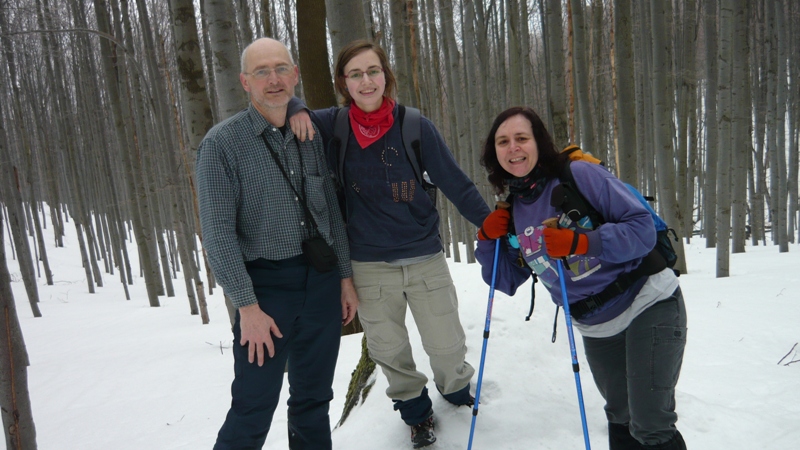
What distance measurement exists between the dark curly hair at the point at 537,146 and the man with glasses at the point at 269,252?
85cm

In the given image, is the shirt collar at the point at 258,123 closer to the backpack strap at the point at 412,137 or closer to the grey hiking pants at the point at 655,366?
the backpack strap at the point at 412,137

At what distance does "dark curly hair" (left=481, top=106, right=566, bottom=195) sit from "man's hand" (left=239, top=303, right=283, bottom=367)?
1271mm

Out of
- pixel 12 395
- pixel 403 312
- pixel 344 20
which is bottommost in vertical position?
pixel 12 395

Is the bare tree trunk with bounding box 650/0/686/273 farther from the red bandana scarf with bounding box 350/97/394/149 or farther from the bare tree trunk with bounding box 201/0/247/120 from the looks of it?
the red bandana scarf with bounding box 350/97/394/149

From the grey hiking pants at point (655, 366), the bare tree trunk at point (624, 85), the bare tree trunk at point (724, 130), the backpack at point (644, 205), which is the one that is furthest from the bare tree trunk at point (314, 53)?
the bare tree trunk at point (724, 130)

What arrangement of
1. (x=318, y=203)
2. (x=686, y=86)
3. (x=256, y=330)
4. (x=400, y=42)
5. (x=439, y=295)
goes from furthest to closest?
(x=686, y=86) → (x=400, y=42) → (x=439, y=295) → (x=318, y=203) → (x=256, y=330)

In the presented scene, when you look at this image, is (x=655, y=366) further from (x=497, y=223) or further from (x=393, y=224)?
(x=393, y=224)

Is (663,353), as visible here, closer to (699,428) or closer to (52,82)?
(699,428)

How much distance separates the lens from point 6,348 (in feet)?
10.5

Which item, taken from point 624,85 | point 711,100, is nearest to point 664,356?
point 624,85

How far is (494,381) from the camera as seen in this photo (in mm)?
3014

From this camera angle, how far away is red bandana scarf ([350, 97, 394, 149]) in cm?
240

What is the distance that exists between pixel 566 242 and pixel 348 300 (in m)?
1.16

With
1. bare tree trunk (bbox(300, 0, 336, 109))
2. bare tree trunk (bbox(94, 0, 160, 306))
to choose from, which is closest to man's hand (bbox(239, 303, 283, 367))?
bare tree trunk (bbox(300, 0, 336, 109))
